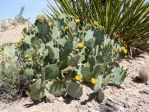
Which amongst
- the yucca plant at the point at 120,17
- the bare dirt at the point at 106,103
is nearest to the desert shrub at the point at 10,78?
the bare dirt at the point at 106,103

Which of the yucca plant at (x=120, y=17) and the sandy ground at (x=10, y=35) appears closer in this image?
the yucca plant at (x=120, y=17)

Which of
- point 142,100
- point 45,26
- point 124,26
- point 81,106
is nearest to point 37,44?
point 45,26

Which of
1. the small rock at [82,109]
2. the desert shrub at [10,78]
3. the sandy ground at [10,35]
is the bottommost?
the small rock at [82,109]

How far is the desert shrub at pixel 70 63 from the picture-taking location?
5.13m

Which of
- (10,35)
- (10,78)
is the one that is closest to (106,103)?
(10,78)

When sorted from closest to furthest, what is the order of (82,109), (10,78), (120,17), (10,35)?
(82,109)
(10,78)
(120,17)
(10,35)

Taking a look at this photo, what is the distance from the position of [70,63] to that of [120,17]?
6.45 ft

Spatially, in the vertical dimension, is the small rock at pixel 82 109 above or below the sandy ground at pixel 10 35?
below

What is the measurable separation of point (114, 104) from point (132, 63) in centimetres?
177

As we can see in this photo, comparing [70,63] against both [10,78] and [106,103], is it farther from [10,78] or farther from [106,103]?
[10,78]

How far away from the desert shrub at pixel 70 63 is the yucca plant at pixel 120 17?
92 cm

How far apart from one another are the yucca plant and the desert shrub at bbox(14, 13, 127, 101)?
92 centimetres

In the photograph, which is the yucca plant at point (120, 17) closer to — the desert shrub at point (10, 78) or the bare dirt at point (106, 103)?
the bare dirt at point (106, 103)

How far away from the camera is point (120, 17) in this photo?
7027 mm
